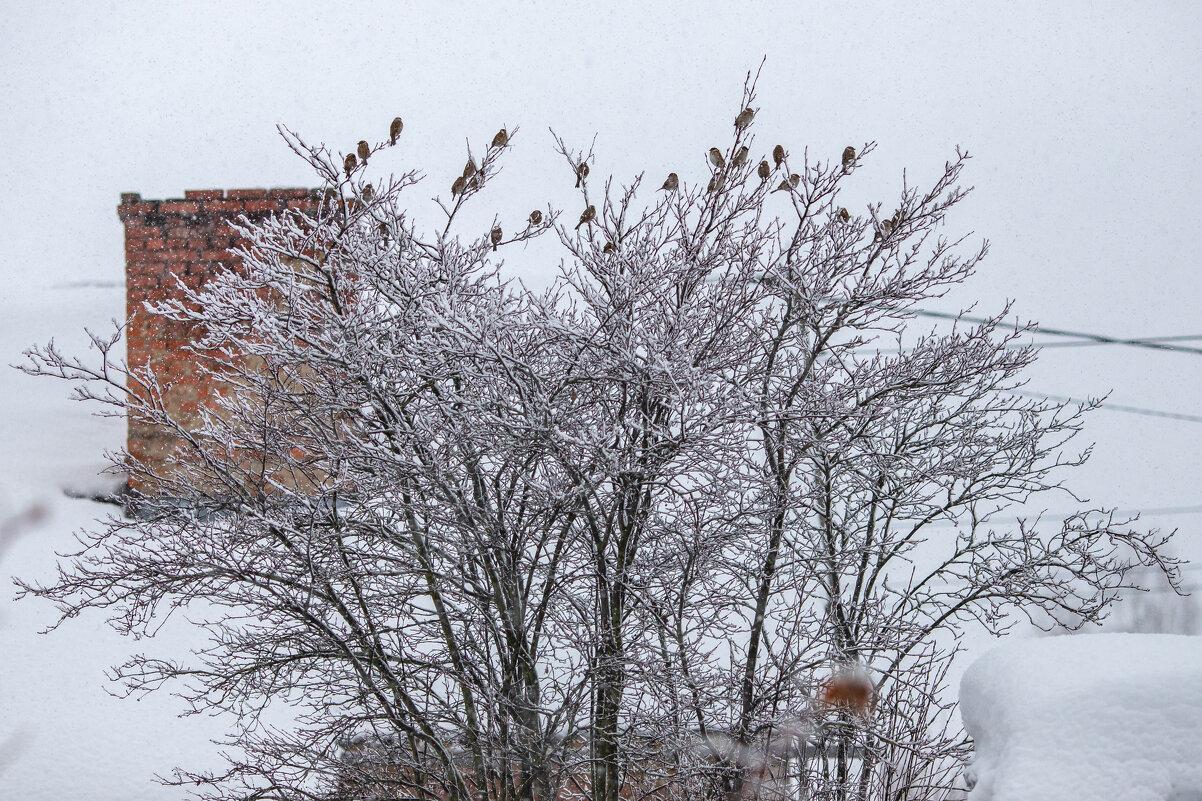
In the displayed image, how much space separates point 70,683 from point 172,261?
339 centimetres

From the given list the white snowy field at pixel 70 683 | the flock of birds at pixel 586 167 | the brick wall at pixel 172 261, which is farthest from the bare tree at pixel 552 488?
the brick wall at pixel 172 261

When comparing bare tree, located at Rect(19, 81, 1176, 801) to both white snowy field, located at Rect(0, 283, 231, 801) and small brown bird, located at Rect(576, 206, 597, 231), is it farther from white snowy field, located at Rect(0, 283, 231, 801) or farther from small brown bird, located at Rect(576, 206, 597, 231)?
white snowy field, located at Rect(0, 283, 231, 801)

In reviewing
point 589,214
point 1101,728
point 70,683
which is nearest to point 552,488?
point 589,214

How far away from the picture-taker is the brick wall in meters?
7.68

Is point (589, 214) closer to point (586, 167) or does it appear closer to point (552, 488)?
point (586, 167)

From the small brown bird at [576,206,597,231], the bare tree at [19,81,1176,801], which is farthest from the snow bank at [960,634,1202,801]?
the small brown bird at [576,206,597,231]

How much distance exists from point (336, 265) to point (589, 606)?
1.89m

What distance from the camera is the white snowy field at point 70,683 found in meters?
6.16

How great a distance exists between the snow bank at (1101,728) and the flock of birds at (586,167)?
95.9 inches

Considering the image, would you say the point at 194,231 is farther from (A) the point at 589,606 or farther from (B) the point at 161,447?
(A) the point at 589,606

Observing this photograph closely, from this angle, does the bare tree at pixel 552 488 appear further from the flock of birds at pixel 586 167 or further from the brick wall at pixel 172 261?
the brick wall at pixel 172 261

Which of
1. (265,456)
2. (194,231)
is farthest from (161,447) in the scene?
(265,456)

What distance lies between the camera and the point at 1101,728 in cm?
399

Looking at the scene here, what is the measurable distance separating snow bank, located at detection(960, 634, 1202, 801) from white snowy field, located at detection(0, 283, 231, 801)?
4.40 metres
